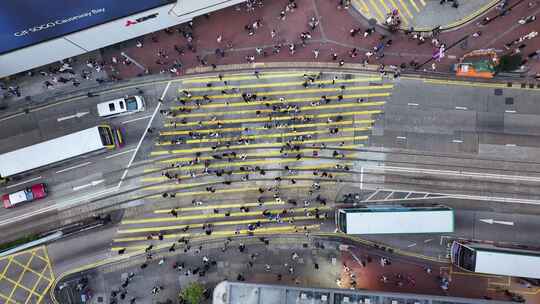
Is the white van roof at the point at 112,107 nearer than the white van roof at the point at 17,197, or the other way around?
the white van roof at the point at 112,107

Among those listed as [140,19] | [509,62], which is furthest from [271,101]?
[509,62]

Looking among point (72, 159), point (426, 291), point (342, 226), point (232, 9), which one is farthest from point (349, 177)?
point (72, 159)

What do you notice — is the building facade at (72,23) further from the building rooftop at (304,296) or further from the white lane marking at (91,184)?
the building rooftop at (304,296)

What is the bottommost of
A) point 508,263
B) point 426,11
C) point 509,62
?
point 508,263

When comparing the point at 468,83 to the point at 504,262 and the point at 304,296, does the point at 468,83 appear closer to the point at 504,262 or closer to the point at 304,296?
the point at 504,262

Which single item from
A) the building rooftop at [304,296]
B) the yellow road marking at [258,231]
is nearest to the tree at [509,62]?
the building rooftop at [304,296]

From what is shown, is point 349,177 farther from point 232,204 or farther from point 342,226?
point 232,204

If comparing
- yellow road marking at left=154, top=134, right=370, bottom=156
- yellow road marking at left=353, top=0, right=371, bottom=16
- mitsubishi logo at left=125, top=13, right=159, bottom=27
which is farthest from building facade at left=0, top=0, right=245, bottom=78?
yellow road marking at left=353, top=0, right=371, bottom=16

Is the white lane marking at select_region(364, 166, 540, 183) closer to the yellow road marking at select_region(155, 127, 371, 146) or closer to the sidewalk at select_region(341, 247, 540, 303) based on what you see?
the yellow road marking at select_region(155, 127, 371, 146)
